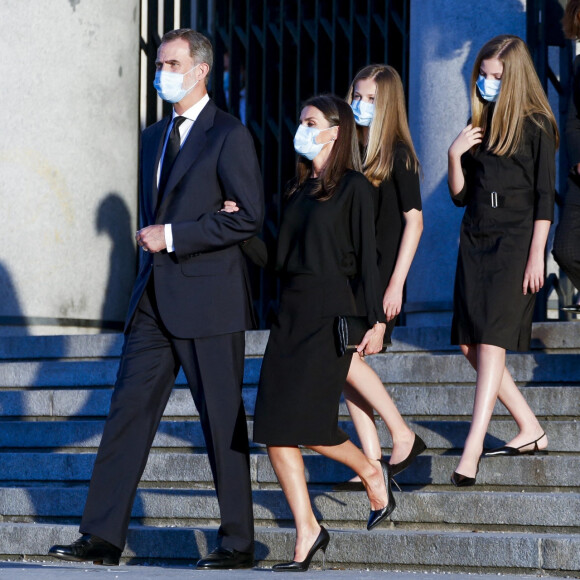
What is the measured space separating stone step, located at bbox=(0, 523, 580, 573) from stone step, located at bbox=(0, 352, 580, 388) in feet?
4.22

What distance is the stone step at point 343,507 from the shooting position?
528 centimetres

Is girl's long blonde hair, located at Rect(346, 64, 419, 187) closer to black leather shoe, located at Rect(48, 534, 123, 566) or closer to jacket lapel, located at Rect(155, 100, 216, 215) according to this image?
jacket lapel, located at Rect(155, 100, 216, 215)

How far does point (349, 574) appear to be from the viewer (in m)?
4.90

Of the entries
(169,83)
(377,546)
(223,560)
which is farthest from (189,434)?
(169,83)

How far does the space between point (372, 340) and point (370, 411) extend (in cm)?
77

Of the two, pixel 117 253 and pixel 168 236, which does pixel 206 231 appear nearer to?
pixel 168 236

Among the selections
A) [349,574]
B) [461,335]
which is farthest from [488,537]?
[461,335]

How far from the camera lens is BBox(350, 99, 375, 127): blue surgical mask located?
5.81m

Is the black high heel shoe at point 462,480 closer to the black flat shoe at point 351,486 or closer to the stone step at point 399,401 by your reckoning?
the black flat shoe at point 351,486

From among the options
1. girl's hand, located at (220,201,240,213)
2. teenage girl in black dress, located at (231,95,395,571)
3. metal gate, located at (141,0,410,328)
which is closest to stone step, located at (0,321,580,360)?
teenage girl in black dress, located at (231,95,395,571)

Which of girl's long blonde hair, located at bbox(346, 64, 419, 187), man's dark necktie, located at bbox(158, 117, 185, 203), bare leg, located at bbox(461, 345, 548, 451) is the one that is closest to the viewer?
man's dark necktie, located at bbox(158, 117, 185, 203)

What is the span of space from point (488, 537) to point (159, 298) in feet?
5.17

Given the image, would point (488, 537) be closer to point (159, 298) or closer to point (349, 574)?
point (349, 574)

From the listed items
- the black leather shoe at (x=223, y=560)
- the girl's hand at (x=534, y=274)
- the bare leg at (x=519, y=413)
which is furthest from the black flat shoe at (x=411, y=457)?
the black leather shoe at (x=223, y=560)
